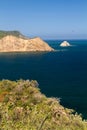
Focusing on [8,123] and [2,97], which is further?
[2,97]

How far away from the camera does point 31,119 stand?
22656mm

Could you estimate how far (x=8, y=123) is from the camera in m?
20.4

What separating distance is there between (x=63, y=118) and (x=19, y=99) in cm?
1098

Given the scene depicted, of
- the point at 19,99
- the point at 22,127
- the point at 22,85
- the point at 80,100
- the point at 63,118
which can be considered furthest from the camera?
the point at 80,100

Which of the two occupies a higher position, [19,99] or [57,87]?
[19,99]

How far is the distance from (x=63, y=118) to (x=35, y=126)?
19399mm

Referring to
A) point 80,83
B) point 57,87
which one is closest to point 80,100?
point 57,87

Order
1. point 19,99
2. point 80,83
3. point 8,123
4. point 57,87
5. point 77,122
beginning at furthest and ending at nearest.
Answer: point 80,83, point 57,87, point 19,99, point 77,122, point 8,123

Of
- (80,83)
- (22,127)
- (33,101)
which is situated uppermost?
(22,127)

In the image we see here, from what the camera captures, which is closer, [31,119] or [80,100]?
[31,119]

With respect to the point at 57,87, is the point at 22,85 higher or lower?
higher

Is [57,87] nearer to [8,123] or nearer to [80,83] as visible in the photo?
[80,83]

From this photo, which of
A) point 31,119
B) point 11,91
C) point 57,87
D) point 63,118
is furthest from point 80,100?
point 31,119

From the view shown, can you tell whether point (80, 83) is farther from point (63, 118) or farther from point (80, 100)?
point (63, 118)
